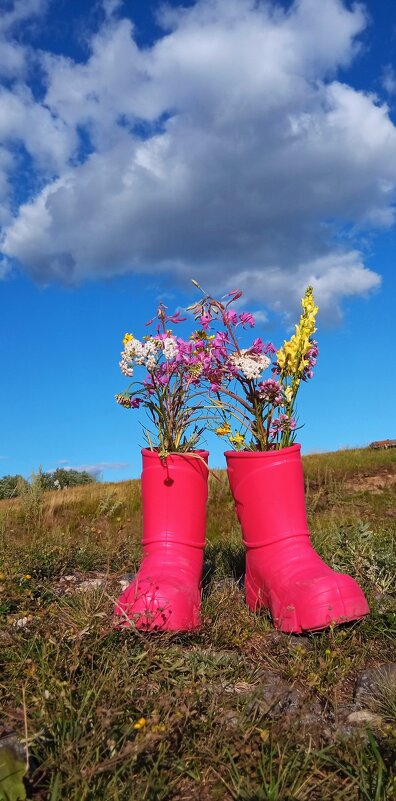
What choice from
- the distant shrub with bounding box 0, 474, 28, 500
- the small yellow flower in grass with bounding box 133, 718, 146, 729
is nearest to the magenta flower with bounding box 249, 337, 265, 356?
the small yellow flower in grass with bounding box 133, 718, 146, 729

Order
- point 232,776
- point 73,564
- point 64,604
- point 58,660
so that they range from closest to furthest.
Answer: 1. point 232,776
2. point 58,660
3. point 64,604
4. point 73,564

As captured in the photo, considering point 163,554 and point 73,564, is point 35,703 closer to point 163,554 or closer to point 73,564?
point 163,554

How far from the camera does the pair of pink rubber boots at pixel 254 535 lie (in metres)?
3.72

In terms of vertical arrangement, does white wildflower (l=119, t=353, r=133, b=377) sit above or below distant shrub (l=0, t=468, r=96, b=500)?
below

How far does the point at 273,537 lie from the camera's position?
403 cm

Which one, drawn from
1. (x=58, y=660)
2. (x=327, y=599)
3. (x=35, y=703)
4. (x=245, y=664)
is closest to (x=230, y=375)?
(x=327, y=599)

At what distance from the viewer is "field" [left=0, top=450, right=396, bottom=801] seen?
2307mm

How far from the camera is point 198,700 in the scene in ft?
8.70

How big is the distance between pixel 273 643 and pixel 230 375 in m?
1.59

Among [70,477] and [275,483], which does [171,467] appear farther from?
[70,477]

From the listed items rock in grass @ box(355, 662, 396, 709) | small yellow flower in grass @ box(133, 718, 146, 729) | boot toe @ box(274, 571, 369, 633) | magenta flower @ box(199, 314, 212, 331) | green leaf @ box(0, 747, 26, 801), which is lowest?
rock in grass @ box(355, 662, 396, 709)

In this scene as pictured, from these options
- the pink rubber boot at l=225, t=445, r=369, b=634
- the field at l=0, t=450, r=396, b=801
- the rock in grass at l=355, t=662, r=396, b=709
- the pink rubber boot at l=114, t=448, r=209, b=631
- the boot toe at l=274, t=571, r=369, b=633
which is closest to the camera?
the field at l=0, t=450, r=396, b=801

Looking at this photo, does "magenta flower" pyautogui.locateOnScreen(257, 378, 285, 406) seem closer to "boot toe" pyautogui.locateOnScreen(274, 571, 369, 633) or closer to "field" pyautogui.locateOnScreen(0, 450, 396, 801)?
"boot toe" pyautogui.locateOnScreen(274, 571, 369, 633)

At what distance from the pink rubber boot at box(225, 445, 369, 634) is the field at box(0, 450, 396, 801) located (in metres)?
0.16
